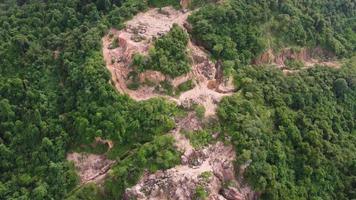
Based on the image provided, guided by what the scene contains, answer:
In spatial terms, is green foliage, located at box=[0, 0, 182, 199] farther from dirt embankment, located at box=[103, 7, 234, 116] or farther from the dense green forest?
dirt embankment, located at box=[103, 7, 234, 116]

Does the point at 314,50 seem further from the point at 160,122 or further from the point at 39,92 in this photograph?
the point at 39,92

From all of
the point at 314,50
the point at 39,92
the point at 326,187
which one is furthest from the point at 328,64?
the point at 39,92

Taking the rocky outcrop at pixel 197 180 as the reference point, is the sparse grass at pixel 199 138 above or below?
above

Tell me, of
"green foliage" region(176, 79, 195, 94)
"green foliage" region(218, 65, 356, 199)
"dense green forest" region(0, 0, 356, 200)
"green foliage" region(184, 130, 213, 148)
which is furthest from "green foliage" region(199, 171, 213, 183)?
"green foliage" region(176, 79, 195, 94)

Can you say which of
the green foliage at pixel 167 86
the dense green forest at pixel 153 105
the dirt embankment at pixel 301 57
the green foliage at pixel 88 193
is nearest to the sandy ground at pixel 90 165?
the dense green forest at pixel 153 105

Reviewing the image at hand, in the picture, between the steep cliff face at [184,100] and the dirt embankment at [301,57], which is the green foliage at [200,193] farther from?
the dirt embankment at [301,57]

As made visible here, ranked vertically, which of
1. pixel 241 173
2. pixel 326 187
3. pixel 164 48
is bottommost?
pixel 326 187
